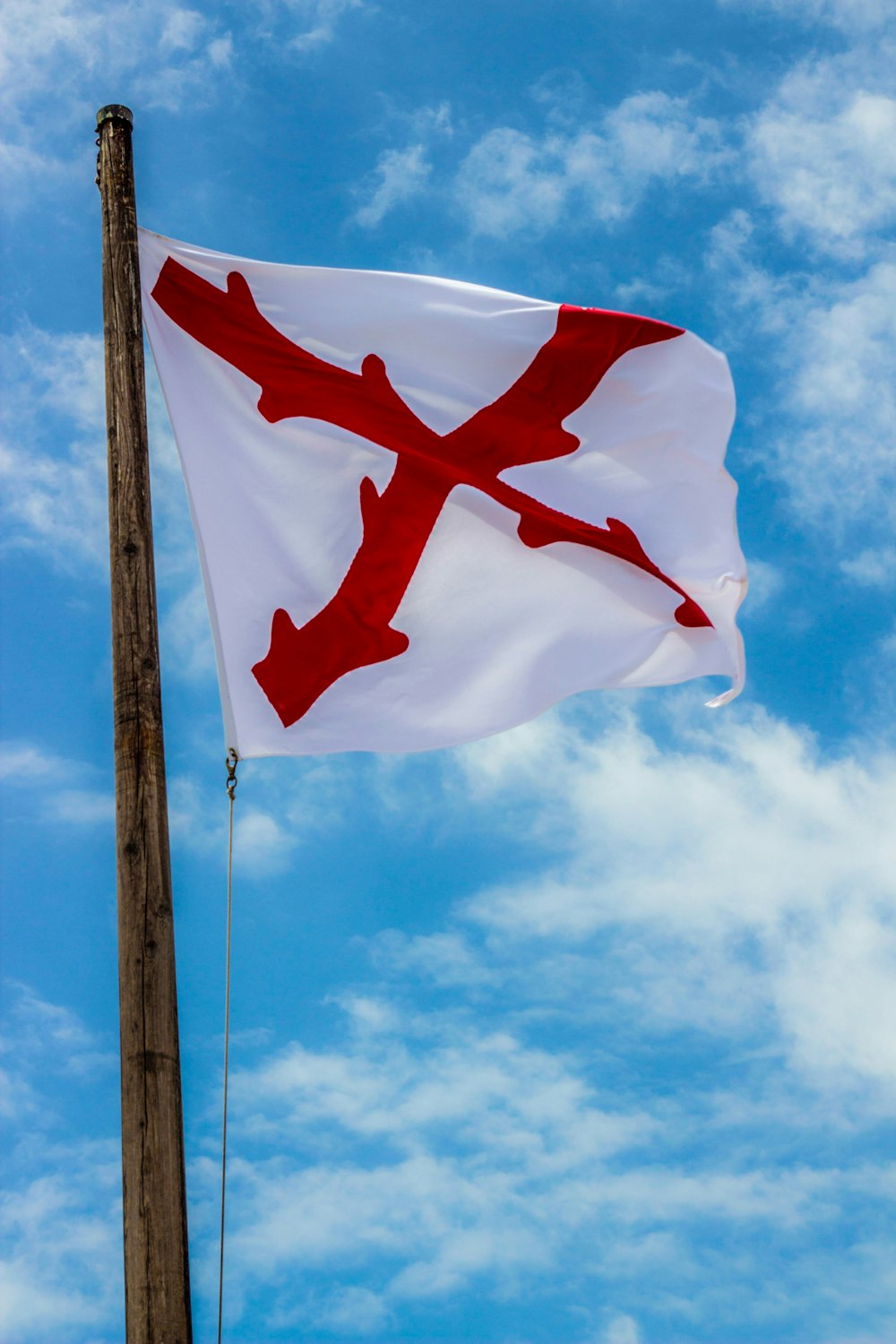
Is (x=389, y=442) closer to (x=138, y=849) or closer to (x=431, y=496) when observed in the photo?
(x=431, y=496)

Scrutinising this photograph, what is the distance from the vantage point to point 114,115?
8.83m

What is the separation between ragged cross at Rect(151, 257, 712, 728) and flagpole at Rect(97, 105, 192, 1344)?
137cm

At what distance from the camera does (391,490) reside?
10.1 metres

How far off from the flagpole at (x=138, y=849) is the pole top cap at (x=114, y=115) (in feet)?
0.32

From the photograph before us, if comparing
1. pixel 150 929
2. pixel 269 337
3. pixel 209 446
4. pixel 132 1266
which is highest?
pixel 269 337

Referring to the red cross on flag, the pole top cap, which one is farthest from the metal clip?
the pole top cap

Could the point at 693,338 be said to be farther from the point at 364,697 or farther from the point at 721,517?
the point at 364,697

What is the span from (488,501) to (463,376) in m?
0.95

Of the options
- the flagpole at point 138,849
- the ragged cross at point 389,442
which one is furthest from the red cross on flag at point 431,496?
the flagpole at point 138,849

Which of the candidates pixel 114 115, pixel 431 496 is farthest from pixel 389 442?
pixel 114 115

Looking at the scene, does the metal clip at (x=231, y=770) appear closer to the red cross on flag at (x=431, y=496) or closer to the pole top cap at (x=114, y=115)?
the red cross on flag at (x=431, y=496)

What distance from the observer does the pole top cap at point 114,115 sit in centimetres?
883

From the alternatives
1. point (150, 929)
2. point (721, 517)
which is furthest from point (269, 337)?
point (150, 929)

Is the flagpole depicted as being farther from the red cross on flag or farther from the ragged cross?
the ragged cross
